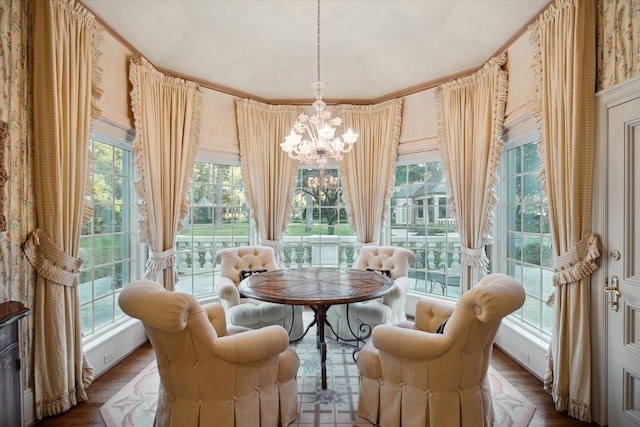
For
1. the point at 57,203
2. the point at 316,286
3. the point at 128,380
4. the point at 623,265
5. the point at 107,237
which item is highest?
the point at 57,203

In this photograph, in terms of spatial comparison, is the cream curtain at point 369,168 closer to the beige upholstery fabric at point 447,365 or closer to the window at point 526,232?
the window at point 526,232

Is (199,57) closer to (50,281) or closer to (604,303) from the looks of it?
(50,281)

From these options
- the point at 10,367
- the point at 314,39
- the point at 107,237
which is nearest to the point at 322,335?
the point at 10,367

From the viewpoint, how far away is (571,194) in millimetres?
2082

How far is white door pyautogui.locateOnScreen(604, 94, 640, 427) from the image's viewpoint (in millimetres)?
1845

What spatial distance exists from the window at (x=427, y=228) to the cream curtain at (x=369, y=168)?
27 cm

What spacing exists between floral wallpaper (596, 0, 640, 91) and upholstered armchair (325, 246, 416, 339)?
2.12 metres

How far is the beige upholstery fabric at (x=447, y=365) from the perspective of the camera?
1.62m

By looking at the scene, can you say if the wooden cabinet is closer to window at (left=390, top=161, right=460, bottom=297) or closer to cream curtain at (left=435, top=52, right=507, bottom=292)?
cream curtain at (left=435, top=52, right=507, bottom=292)

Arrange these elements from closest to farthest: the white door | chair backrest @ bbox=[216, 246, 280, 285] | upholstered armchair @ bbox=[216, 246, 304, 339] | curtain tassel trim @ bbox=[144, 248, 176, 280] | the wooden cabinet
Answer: the wooden cabinet
the white door
upholstered armchair @ bbox=[216, 246, 304, 339]
curtain tassel trim @ bbox=[144, 248, 176, 280]
chair backrest @ bbox=[216, 246, 280, 285]

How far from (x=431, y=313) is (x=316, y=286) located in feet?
2.92

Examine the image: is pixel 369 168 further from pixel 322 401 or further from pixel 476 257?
pixel 322 401

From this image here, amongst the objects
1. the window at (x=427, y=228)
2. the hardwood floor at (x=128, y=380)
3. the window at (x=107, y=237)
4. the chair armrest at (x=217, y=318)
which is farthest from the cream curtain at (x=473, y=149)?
the window at (x=107, y=237)

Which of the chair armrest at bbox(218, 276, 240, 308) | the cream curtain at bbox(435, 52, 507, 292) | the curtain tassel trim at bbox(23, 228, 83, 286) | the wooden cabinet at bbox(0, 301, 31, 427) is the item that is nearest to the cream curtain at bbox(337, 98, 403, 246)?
the cream curtain at bbox(435, 52, 507, 292)
